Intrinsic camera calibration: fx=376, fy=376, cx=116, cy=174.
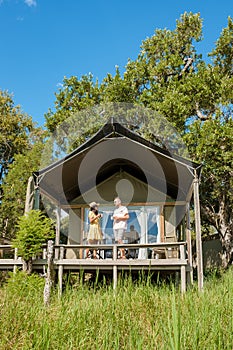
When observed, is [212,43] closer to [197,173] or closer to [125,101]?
Answer: [125,101]

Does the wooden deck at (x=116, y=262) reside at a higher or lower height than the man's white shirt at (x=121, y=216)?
lower

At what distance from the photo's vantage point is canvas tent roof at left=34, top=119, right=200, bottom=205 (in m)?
8.29

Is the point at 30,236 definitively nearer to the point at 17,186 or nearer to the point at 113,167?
the point at 113,167

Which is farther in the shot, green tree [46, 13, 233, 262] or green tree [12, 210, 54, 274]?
green tree [46, 13, 233, 262]

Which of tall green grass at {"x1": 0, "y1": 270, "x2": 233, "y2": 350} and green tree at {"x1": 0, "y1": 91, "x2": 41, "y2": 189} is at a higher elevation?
green tree at {"x1": 0, "y1": 91, "x2": 41, "y2": 189}

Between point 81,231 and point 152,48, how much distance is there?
35.5 ft

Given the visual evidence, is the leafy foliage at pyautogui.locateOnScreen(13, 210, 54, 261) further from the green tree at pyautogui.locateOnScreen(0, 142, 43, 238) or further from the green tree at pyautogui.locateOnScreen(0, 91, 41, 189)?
the green tree at pyautogui.locateOnScreen(0, 91, 41, 189)

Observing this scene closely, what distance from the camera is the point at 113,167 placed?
10609 millimetres

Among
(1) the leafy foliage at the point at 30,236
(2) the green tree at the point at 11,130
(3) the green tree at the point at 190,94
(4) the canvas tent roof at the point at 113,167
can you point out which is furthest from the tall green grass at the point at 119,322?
(2) the green tree at the point at 11,130

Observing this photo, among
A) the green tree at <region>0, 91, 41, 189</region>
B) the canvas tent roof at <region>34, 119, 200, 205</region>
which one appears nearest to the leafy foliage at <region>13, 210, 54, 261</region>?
the canvas tent roof at <region>34, 119, 200, 205</region>

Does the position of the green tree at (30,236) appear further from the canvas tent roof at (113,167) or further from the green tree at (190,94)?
the green tree at (190,94)

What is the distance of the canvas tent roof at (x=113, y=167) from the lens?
829cm

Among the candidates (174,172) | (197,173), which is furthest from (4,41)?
(197,173)

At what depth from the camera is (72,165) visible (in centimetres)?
931
